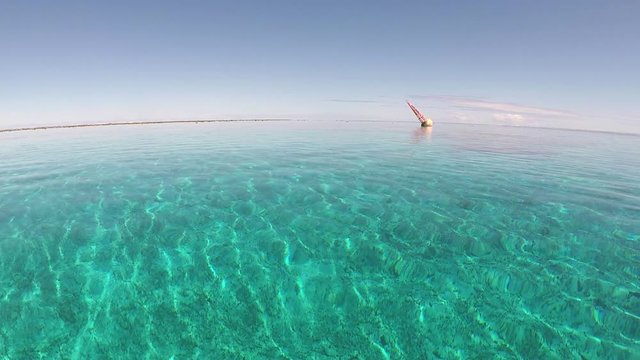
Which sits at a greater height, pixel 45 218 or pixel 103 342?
pixel 45 218

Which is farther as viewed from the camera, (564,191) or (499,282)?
(564,191)

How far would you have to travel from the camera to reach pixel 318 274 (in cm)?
887

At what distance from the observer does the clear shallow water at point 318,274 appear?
6.72 m

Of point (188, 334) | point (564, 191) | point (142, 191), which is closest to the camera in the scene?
point (188, 334)

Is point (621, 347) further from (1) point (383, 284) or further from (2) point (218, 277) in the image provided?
(2) point (218, 277)

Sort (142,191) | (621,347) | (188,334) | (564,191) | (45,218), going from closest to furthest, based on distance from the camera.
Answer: (621,347), (188,334), (45,218), (142,191), (564,191)

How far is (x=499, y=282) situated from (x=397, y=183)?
10.5 meters

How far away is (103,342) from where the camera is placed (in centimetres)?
674

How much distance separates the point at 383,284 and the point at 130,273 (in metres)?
7.76

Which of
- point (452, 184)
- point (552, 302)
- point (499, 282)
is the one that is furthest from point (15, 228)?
point (452, 184)

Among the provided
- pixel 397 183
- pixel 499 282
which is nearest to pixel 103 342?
pixel 499 282

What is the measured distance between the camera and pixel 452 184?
1834cm

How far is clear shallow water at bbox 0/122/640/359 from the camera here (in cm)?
672

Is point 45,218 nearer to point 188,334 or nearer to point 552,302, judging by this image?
point 188,334
